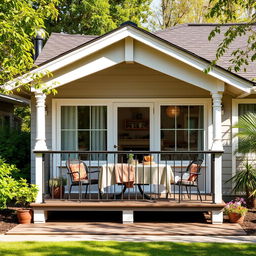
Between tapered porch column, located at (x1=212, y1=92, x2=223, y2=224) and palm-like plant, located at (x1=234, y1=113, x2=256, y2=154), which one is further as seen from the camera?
palm-like plant, located at (x1=234, y1=113, x2=256, y2=154)

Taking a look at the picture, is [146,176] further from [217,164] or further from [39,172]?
[39,172]

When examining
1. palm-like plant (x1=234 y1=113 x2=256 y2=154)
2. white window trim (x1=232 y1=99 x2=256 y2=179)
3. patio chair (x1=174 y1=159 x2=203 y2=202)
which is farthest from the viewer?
white window trim (x1=232 y1=99 x2=256 y2=179)

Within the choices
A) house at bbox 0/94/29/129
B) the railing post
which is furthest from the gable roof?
house at bbox 0/94/29/129

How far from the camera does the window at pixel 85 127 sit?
998 cm

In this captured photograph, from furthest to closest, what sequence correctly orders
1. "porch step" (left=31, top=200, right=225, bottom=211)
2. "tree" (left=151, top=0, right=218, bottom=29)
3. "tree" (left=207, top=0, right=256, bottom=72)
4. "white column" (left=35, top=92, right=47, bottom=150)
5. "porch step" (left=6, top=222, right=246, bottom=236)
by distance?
"tree" (left=151, top=0, right=218, bottom=29) → "white column" (left=35, top=92, right=47, bottom=150) → "porch step" (left=31, top=200, right=225, bottom=211) → "porch step" (left=6, top=222, right=246, bottom=236) → "tree" (left=207, top=0, right=256, bottom=72)

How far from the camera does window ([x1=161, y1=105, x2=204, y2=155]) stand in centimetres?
993

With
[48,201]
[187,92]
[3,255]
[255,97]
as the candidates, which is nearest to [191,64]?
[187,92]

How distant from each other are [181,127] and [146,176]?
6.46 feet

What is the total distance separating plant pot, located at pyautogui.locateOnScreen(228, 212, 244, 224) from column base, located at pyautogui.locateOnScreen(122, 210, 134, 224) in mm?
1866

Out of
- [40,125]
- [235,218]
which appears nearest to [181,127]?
[235,218]

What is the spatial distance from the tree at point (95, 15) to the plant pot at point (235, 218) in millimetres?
13711

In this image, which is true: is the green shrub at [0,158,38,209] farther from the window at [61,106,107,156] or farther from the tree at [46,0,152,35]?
the tree at [46,0,152,35]

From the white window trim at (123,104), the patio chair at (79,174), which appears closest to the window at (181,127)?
the white window trim at (123,104)

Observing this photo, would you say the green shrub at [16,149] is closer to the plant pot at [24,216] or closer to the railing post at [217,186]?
the plant pot at [24,216]
